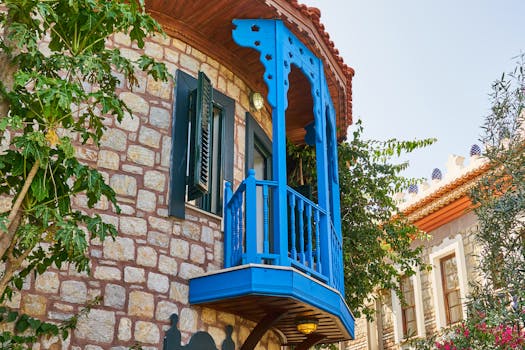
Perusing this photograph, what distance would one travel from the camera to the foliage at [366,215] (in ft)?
38.7

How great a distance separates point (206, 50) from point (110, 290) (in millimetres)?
3328

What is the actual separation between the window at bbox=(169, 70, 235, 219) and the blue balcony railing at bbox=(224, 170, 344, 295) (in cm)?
34

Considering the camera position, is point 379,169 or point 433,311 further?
point 433,311

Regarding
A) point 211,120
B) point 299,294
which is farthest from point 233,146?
point 299,294

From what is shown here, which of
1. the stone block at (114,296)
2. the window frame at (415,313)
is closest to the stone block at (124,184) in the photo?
the stone block at (114,296)

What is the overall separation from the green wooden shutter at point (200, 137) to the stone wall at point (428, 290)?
7952 mm

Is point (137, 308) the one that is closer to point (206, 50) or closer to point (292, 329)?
point (292, 329)

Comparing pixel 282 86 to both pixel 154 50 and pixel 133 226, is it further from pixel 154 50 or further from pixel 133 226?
pixel 133 226

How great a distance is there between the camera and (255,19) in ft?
28.8

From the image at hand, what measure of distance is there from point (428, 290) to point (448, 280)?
2.29 feet

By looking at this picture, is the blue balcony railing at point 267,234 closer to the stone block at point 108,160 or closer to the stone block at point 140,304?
the stone block at point 140,304

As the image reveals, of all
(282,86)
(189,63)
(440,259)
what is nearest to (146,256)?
(282,86)

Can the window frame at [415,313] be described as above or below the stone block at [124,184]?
above

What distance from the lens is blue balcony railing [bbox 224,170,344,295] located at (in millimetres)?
7789
